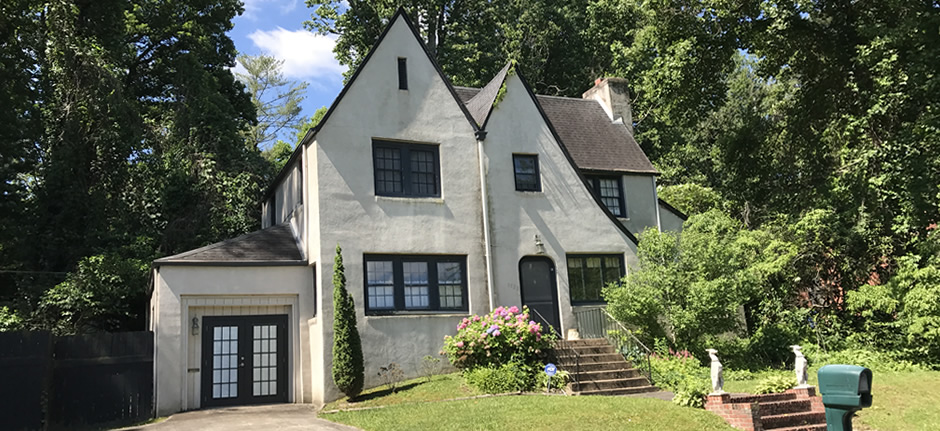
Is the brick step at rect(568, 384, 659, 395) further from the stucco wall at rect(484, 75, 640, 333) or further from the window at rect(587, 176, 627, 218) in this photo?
the window at rect(587, 176, 627, 218)

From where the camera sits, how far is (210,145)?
2770 centimetres

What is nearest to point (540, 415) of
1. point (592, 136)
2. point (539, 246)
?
point (539, 246)

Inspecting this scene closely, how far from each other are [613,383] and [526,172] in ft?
22.3

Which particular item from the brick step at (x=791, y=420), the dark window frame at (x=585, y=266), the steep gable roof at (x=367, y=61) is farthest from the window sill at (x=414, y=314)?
the brick step at (x=791, y=420)

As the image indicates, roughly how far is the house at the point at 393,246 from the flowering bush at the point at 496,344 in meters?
1.57

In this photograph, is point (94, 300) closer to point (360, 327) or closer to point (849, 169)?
point (360, 327)

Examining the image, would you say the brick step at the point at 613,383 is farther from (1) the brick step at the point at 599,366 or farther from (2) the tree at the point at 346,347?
(2) the tree at the point at 346,347

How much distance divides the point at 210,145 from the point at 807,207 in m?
21.7

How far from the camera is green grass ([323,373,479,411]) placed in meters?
15.1

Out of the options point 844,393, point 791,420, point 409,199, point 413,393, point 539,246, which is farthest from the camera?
point 539,246

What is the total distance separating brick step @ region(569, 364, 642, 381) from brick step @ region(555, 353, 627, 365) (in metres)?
0.48

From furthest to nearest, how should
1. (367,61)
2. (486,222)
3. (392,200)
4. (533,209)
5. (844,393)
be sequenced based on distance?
(533,209), (486,222), (367,61), (392,200), (844,393)

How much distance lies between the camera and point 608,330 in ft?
64.3

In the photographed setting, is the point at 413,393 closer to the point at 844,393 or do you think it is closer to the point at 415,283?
the point at 415,283
